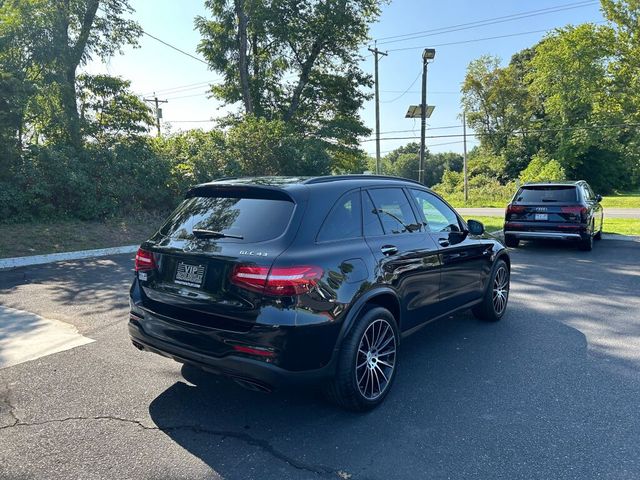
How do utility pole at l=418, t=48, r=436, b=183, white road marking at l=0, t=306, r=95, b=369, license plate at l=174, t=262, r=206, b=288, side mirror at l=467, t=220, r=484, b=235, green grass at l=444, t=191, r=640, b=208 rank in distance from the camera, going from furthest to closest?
green grass at l=444, t=191, r=640, b=208 → utility pole at l=418, t=48, r=436, b=183 → side mirror at l=467, t=220, r=484, b=235 → white road marking at l=0, t=306, r=95, b=369 → license plate at l=174, t=262, r=206, b=288

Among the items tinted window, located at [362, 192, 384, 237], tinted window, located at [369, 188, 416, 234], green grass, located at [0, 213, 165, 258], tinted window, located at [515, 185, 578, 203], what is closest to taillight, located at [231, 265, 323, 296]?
tinted window, located at [362, 192, 384, 237]

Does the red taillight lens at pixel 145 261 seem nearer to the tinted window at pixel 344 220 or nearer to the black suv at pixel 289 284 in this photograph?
the black suv at pixel 289 284

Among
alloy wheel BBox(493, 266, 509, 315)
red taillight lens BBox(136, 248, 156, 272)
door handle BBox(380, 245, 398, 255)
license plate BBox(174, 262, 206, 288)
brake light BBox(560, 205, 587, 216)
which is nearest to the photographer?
license plate BBox(174, 262, 206, 288)

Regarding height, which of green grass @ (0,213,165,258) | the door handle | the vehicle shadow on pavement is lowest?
the vehicle shadow on pavement

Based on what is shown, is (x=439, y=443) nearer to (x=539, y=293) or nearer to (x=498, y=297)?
(x=498, y=297)

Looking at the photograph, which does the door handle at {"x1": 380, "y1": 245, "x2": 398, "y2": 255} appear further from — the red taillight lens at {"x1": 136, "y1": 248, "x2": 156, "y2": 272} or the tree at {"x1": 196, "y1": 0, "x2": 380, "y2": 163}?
the tree at {"x1": 196, "y1": 0, "x2": 380, "y2": 163}

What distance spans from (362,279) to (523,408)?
155 cm

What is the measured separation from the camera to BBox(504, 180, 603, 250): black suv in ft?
32.8

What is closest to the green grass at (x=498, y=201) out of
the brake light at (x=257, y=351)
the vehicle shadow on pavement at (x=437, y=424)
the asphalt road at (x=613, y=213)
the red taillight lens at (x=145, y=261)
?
the asphalt road at (x=613, y=213)

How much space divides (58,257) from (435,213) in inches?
316

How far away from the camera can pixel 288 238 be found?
292 cm

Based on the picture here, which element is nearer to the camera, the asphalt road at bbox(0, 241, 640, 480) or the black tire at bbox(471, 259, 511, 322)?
the asphalt road at bbox(0, 241, 640, 480)

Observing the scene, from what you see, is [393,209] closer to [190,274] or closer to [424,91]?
[190,274]

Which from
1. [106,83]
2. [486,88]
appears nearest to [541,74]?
[486,88]
